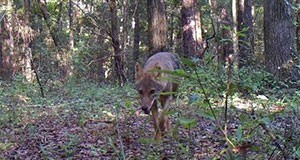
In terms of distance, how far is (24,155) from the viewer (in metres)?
6.54

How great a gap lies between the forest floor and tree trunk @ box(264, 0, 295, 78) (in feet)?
8.17

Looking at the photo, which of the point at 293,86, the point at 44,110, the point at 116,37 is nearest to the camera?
the point at 44,110

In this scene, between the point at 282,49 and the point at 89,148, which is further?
the point at 282,49

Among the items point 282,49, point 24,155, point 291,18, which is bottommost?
point 24,155

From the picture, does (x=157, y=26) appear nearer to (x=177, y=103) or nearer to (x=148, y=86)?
(x=177, y=103)

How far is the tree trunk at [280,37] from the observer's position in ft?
39.2

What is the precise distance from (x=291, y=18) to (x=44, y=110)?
681cm

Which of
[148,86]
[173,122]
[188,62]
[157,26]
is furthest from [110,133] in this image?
[157,26]

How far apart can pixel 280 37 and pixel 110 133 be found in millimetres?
6631

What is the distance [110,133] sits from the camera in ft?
23.8

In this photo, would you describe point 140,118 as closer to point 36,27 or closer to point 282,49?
point 282,49

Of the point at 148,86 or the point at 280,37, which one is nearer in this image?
the point at 148,86

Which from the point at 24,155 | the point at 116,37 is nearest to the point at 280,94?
the point at 24,155

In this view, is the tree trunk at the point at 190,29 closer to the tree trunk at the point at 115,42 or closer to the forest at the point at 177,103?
the forest at the point at 177,103
